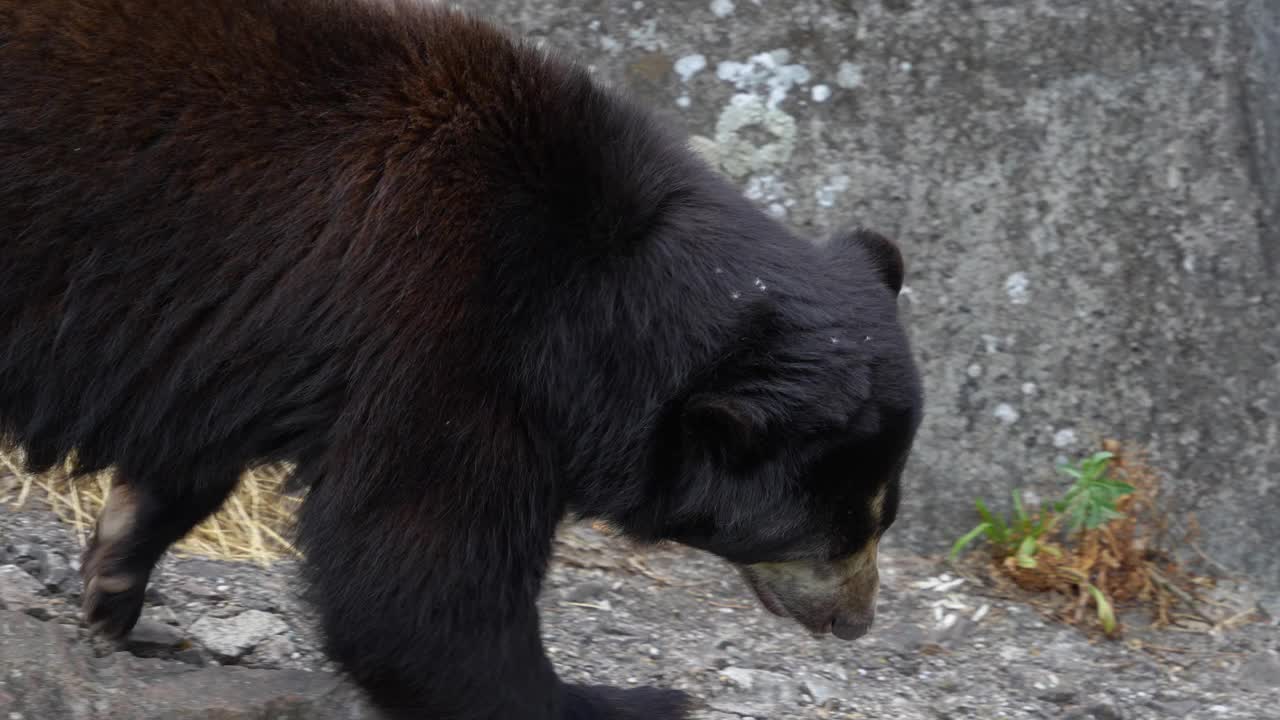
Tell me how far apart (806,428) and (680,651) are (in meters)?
1.62

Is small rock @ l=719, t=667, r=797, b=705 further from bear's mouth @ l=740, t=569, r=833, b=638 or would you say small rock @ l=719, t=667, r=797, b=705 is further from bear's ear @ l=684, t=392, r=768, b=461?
bear's ear @ l=684, t=392, r=768, b=461

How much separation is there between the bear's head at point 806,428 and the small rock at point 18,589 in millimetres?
1815

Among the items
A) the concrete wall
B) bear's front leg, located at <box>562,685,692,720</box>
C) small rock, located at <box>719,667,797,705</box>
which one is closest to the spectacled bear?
bear's front leg, located at <box>562,685,692,720</box>

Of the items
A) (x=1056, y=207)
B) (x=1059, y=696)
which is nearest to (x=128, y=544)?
(x=1059, y=696)

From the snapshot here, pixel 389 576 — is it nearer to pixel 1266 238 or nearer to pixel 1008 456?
pixel 1008 456

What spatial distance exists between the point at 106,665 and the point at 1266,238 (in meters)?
4.17

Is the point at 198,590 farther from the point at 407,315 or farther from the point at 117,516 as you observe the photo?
the point at 407,315

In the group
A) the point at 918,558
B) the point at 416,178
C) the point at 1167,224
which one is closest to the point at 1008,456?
the point at 918,558

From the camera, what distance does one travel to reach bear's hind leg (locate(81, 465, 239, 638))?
370 centimetres

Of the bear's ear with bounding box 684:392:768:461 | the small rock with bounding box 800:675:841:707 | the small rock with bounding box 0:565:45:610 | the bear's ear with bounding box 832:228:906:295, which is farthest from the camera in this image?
the small rock with bounding box 800:675:841:707

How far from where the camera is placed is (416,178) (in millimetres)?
2938

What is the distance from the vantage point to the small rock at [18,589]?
3.75 metres

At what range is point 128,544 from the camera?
376 cm

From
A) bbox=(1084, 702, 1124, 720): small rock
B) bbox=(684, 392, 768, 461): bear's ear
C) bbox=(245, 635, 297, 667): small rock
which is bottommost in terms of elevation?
bbox=(245, 635, 297, 667): small rock
